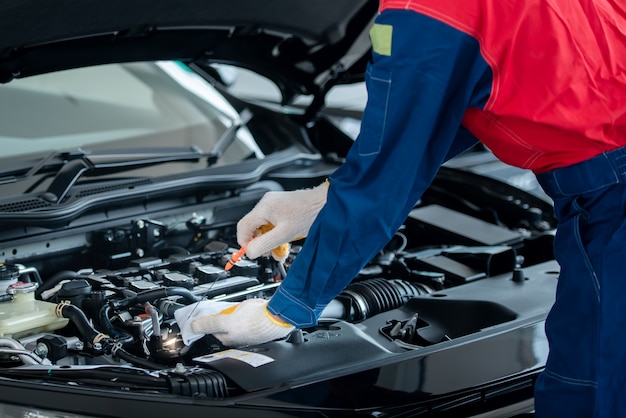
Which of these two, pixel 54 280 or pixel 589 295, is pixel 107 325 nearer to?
pixel 54 280

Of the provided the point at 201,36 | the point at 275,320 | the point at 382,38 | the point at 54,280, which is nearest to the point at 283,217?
the point at 275,320

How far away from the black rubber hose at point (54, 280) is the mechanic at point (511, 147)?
584 mm

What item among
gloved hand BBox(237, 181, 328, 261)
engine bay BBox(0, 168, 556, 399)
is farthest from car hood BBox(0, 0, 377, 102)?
gloved hand BBox(237, 181, 328, 261)

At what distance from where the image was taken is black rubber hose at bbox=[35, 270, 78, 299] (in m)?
2.05

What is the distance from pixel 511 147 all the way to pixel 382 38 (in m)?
0.34

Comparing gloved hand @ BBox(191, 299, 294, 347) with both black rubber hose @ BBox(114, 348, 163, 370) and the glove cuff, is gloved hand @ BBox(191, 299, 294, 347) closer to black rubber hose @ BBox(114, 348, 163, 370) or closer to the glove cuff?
the glove cuff

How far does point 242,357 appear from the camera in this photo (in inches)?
65.6

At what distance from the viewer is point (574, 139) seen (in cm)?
155

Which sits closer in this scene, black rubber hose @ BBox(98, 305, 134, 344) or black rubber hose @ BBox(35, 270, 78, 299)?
black rubber hose @ BBox(98, 305, 134, 344)

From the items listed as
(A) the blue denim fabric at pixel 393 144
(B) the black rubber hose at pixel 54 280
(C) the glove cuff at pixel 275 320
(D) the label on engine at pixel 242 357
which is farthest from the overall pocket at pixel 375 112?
(B) the black rubber hose at pixel 54 280

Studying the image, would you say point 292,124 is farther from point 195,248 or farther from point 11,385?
point 11,385

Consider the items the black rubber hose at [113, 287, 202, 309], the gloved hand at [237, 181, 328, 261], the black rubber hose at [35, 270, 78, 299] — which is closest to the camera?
the gloved hand at [237, 181, 328, 261]

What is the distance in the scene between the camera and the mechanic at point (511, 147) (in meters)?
1.44

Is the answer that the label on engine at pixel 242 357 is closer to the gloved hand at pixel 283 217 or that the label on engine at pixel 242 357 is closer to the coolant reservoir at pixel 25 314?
the gloved hand at pixel 283 217
